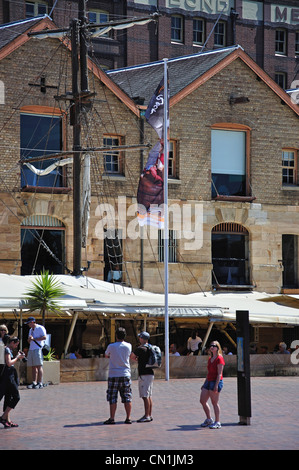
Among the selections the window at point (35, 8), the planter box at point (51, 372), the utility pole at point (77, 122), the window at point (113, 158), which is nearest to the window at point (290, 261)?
the window at point (113, 158)

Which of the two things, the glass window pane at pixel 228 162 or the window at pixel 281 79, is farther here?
the window at pixel 281 79

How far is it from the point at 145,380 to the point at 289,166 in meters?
22.0

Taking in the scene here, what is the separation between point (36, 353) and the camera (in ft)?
77.0

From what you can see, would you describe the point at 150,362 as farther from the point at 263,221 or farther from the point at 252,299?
the point at 263,221

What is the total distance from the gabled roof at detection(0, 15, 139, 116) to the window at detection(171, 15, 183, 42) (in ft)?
63.1

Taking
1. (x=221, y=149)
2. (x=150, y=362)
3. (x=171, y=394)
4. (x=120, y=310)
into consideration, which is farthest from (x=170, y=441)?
(x=221, y=149)

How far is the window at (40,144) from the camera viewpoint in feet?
107

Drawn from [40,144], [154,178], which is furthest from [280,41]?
[154,178]

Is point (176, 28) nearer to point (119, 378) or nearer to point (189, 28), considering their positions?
point (189, 28)

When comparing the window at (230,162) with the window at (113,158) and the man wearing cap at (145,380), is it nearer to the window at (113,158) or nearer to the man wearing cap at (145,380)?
the window at (113,158)

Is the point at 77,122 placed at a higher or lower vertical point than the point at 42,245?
higher

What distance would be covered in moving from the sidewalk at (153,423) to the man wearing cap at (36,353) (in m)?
0.36

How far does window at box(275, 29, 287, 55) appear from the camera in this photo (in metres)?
57.2

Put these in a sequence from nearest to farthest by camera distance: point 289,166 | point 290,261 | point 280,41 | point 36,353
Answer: point 36,353 → point 290,261 → point 289,166 → point 280,41
